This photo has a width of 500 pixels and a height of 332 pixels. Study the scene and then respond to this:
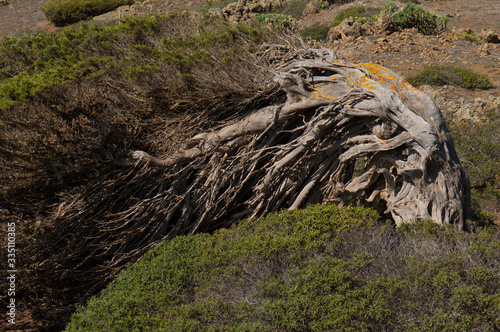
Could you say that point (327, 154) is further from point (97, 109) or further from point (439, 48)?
point (439, 48)

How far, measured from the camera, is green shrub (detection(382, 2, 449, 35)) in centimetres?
1534

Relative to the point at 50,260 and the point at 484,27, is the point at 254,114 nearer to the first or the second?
the point at 50,260

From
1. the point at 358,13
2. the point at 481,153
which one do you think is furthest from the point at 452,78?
the point at 358,13

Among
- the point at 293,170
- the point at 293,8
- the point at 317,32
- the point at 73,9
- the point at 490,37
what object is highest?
the point at 73,9

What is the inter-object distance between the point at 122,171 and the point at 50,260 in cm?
140

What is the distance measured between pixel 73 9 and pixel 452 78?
2087 centimetres

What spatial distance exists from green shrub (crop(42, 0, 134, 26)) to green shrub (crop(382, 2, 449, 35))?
54.9 feet

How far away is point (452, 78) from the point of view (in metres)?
11.4

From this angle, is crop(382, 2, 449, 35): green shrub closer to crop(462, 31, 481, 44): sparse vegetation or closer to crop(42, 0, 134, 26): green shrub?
crop(462, 31, 481, 44): sparse vegetation

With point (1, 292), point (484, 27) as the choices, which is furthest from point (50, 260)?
point (484, 27)

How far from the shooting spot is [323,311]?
397 centimetres

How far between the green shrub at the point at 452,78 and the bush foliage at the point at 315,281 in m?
7.05

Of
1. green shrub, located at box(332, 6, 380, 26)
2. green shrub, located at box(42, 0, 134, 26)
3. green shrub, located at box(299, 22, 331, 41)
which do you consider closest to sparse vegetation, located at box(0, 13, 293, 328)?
green shrub, located at box(299, 22, 331, 41)

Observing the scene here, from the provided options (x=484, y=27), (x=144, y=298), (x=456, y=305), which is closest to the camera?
(x=456, y=305)
